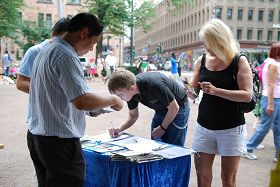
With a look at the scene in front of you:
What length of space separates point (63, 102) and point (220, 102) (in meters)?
1.27

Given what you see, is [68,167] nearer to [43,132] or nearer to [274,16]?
[43,132]

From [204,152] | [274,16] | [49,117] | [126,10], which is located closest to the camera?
[49,117]

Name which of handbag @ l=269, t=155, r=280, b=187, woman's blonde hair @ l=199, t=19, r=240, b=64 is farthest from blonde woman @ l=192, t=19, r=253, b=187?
handbag @ l=269, t=155, r=280, b=187

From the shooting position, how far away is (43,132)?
2.19m

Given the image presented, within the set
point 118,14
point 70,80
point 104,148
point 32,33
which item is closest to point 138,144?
point 104,148

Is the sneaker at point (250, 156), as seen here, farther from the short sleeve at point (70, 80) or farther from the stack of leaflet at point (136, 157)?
the short sleeve at point (70, 80)

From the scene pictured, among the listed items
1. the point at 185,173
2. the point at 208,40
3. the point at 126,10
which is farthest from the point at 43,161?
the point at 126,10

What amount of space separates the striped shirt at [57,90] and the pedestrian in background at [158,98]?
768mm

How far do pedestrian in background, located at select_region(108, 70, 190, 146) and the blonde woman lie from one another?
1.21 ft

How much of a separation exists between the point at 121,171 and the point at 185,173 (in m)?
0.59

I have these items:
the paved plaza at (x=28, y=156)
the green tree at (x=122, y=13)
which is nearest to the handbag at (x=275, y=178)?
the paved plaza at (x=28, y=156)

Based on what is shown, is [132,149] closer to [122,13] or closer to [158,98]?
[158,98]

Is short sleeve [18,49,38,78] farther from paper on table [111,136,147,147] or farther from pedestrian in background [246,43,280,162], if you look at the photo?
pedestrian in background [246,43,280,162]

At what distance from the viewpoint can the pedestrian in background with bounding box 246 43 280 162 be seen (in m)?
5.06
